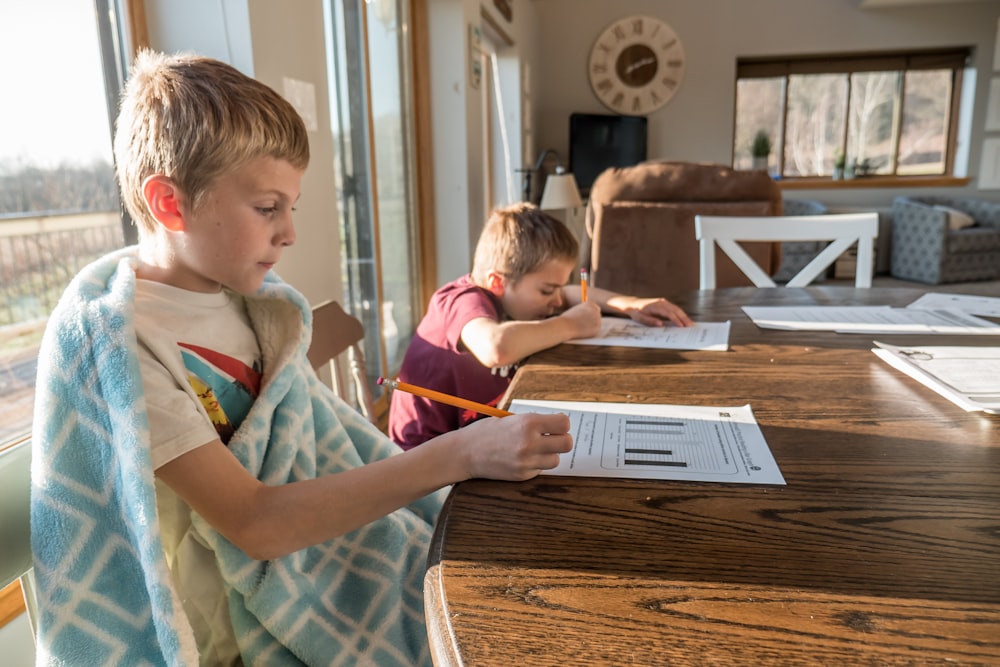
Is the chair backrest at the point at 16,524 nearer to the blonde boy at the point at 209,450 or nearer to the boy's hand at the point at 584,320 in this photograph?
the blonde boy at the point at 209,450

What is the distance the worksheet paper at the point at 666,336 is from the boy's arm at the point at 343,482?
55 centimetres

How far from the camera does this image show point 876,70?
21.3 ft

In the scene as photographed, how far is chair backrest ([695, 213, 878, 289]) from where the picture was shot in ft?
6.56

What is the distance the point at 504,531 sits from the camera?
0.54 m

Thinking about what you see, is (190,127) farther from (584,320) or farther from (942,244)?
(942,244)

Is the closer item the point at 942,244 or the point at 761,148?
the point at 942,244

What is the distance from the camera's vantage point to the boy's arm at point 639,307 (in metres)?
1.36

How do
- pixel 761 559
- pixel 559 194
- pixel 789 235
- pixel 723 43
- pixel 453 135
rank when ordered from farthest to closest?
pixel 723 43
pixel 559 194
pixel 453 135
pixel 789 235
pixel 761 559

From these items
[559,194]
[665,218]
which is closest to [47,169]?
[665,218]

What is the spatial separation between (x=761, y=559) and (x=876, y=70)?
287 inches

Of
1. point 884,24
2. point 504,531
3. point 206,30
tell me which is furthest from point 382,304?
point 884,24

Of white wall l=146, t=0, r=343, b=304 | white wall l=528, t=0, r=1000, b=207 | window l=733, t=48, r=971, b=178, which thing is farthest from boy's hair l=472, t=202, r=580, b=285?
window l=733, t=48, r=971, b=178

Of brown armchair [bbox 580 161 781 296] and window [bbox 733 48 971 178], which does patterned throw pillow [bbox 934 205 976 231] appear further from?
brown armchair [bbox 580 161 781 296]

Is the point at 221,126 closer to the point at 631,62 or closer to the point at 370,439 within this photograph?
the point at 370,439
